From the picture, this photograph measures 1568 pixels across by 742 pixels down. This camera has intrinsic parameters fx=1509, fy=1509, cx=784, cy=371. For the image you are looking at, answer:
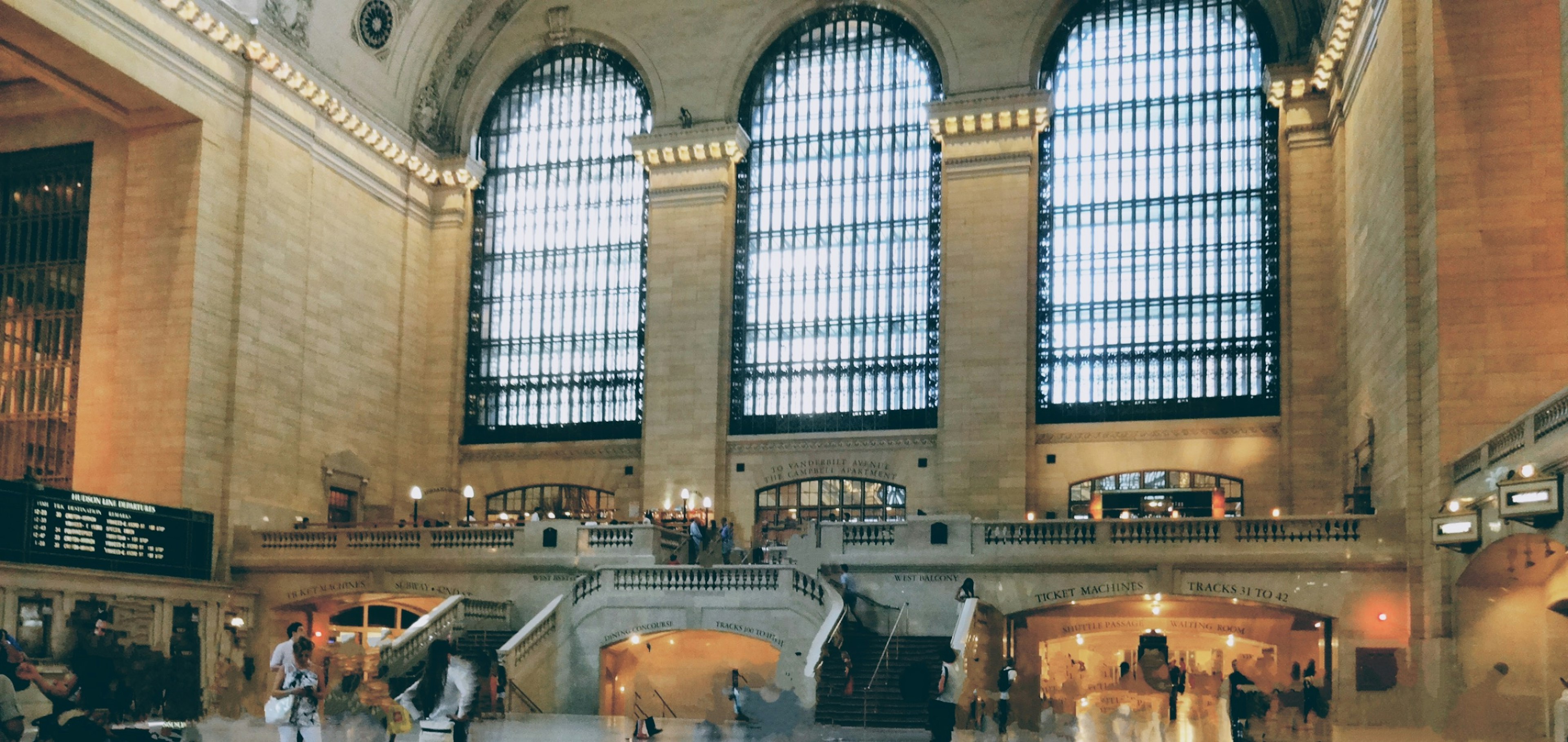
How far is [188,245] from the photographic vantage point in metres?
34.3

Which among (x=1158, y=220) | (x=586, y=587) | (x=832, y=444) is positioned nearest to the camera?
(x=586, y=587)

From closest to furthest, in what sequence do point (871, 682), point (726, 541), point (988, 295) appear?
point (871, 682) < point (726, 541) < point (988, 295)

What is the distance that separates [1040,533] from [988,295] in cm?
998

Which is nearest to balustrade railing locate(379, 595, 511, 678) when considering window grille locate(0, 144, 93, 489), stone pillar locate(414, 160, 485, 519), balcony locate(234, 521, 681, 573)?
balcony locate(234, 521, 681, 573)

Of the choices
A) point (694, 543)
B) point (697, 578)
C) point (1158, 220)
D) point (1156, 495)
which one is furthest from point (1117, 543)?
point (1158, 220)

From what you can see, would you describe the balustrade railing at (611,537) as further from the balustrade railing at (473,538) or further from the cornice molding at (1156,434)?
the cornice molding at (1156,434)

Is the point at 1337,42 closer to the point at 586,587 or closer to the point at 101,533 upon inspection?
the point at 586,587

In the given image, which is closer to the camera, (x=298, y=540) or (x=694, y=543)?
(x=694, y=543)

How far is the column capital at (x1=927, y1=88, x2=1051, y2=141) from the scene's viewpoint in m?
37.8

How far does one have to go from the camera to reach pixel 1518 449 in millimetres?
21031

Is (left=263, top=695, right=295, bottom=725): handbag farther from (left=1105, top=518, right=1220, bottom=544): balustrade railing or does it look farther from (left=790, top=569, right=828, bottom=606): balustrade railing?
(left=1105, top=518, right=1220, bottom=544): balustrade railing

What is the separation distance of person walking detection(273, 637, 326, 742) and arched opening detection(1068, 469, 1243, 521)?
819 inches

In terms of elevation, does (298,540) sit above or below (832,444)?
below

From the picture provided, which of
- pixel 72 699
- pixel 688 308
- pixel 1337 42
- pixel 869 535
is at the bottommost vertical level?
pixel 72 699
